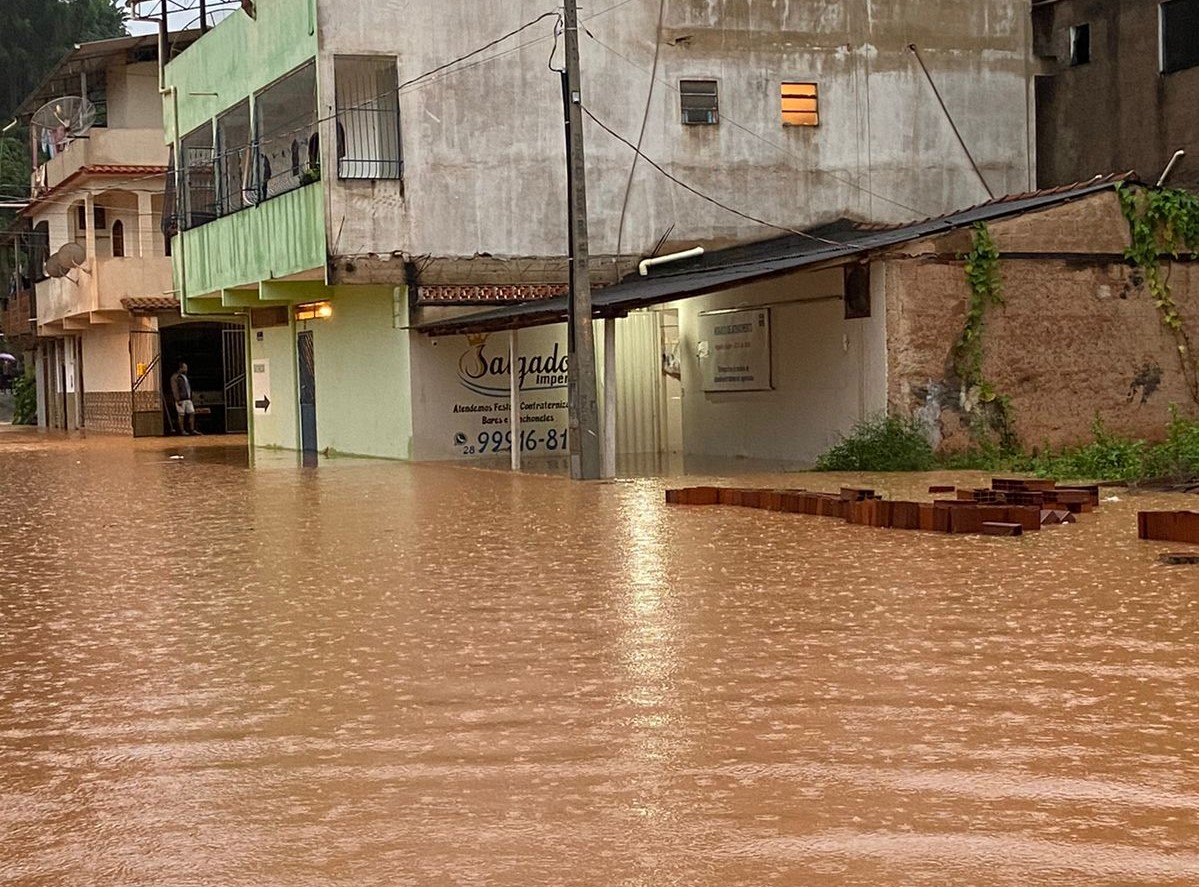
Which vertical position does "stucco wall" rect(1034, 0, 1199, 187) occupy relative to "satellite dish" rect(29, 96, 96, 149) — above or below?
below

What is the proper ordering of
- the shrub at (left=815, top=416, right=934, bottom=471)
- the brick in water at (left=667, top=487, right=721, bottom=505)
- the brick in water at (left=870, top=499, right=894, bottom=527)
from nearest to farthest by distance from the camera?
the brick in water at (left=870, top=499, right=894, bottom=527)
the brick in water at (left=667, top=487, right=721, bottom=505)
the shrub at (left=815, top=416, right=934, bottom=471)

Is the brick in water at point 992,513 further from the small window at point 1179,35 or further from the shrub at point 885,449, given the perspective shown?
the small window at point 1179,35

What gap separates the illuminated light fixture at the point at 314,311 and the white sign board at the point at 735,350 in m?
7.28

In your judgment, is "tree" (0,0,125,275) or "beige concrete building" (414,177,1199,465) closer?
"beige concrete building" (414,177,1199,465)

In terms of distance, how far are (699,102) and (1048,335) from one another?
8.29 meters

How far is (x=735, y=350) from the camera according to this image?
25422 millimetres

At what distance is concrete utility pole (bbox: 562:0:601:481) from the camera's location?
2091 cm

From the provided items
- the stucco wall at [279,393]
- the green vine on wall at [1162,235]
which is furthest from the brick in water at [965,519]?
the stucco wall at [279,393]

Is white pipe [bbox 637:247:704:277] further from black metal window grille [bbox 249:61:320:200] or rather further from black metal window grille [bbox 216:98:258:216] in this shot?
black metal window grille [bbox 216:98:258:216]

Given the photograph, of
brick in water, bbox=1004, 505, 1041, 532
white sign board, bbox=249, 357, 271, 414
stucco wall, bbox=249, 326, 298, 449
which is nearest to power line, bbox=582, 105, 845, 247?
stucco wall, bbox=249, 326, 298, 449

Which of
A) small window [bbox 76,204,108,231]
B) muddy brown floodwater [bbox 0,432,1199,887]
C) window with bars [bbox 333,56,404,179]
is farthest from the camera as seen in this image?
small window [bbox 76,204,108,231]

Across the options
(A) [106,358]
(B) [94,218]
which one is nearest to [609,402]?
(B) [94,218]

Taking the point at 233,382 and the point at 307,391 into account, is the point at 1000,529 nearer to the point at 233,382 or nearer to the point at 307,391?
the point at 307,391

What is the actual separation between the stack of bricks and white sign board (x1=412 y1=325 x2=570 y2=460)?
35.0 ft
